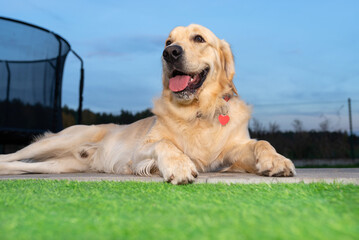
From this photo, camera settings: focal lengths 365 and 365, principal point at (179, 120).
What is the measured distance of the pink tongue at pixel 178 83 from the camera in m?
2.91

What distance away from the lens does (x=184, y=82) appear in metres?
2.92

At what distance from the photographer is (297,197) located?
5.03ft

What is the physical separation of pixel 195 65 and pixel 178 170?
42.3 inches

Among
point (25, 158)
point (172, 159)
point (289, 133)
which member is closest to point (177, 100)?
point (172, 159)

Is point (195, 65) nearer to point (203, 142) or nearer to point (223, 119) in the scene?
point (223, 119)

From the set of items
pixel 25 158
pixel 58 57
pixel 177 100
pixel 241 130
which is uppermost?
pixel 58 57

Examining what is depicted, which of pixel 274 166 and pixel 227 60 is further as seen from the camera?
pixel 227 60

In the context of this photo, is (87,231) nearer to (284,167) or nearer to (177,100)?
(284,167)

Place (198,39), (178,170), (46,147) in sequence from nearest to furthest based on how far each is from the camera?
(178,170)
(198,39)
(46,147)

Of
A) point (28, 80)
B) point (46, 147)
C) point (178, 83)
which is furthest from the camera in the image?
point (28, 80)

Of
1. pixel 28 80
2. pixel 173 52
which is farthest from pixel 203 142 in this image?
pixel 28 80

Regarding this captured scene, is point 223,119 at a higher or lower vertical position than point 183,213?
higher

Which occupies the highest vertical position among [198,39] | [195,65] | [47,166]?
[198,39]

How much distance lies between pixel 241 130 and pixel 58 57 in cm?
422
